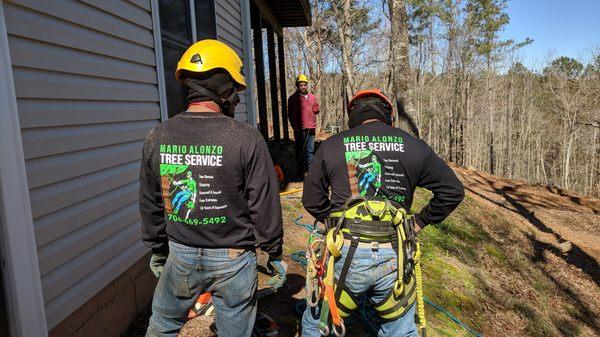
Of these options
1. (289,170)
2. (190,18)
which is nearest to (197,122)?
(190,18)

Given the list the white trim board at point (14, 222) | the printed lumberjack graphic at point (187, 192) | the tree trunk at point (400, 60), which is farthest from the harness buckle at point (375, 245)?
the tree trunk at point (400, 60)

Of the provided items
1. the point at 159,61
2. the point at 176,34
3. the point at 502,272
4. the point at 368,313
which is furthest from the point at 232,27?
the point at 502,272

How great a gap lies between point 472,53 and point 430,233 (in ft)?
110

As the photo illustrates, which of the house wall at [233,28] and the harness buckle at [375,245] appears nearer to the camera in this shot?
the harness buckle at [375,245]

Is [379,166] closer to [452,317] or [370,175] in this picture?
[370,175]

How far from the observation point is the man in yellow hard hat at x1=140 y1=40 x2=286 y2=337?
1.90 m

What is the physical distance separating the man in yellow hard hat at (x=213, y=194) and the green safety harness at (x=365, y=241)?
1.53ft

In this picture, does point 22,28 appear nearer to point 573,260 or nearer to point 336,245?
point 336,245

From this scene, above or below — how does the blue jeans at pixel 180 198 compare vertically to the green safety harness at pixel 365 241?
above

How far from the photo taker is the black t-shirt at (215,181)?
189cm

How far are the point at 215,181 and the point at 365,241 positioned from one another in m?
0.95

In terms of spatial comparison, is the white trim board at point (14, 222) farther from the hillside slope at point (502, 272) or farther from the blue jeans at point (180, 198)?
the hillside slope at point (502, 272)

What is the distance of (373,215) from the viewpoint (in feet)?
7.67

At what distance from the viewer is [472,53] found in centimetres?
3650
